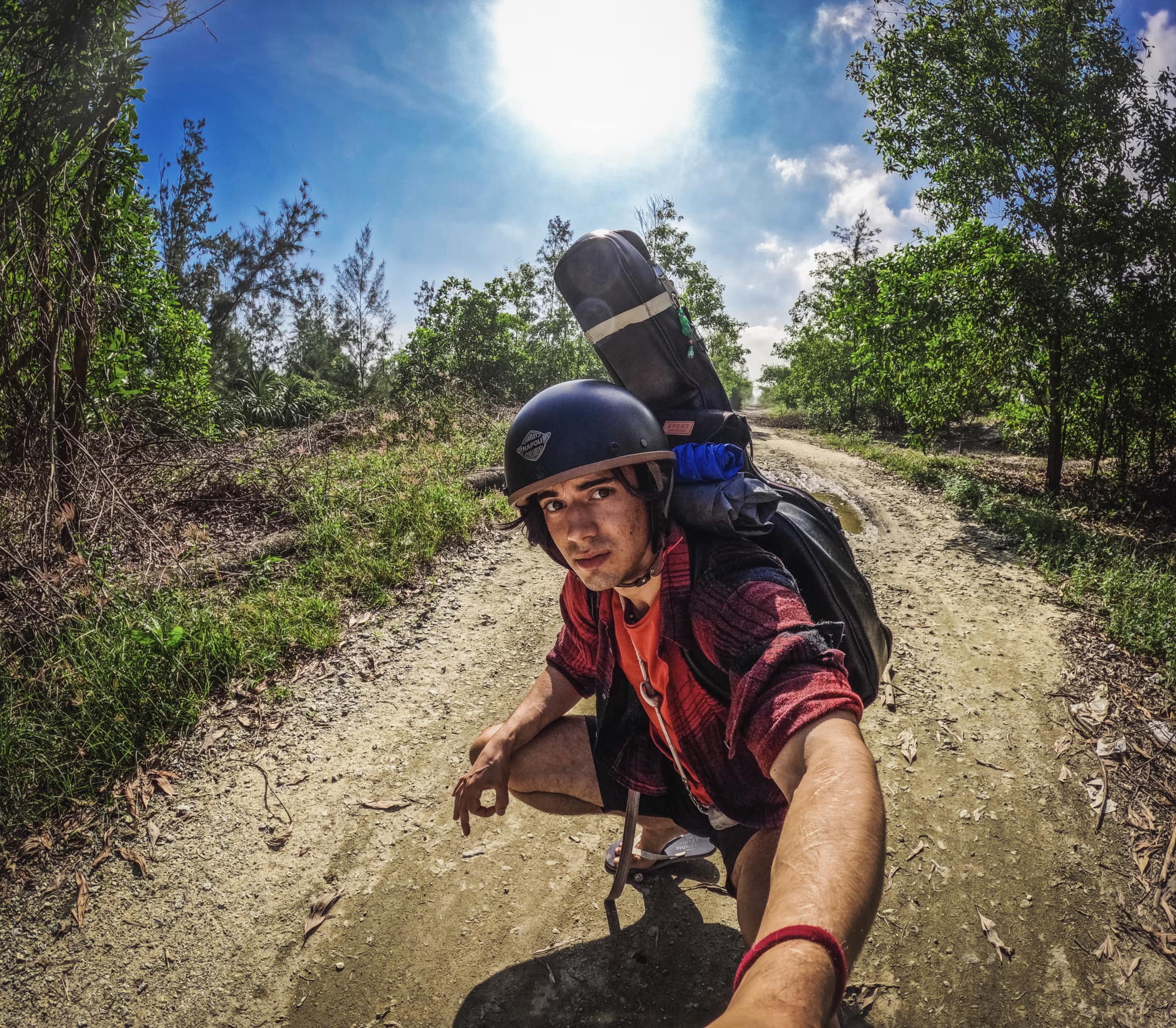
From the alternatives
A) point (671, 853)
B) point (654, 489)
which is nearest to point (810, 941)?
point (654, 489)

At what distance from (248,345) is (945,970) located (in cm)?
4096

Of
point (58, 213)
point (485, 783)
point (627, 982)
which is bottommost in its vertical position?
point (627, 982)

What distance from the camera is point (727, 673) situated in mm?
1873

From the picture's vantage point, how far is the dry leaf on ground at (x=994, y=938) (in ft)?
8.67

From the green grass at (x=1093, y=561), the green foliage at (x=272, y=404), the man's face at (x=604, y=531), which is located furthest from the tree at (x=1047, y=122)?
the green foliage at (x=272, y=404)

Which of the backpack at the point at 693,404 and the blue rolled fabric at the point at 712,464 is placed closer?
the backpack at the point at 693,404

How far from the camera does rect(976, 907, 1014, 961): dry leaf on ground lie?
8.67ft

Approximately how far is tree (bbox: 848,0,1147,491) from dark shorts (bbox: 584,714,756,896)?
35.0 ft

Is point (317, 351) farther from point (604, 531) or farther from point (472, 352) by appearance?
point (604, 531)

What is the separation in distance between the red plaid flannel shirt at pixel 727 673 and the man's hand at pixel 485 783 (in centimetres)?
42

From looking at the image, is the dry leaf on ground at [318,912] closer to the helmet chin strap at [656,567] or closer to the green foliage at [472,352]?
the helmet chin strap at [656,567]

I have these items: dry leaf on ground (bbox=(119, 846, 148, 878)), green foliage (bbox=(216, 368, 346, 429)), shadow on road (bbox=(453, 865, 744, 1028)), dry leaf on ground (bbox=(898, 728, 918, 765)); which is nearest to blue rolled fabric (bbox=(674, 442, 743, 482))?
shadow on road (bbox=(453, 865, 744, 1028))

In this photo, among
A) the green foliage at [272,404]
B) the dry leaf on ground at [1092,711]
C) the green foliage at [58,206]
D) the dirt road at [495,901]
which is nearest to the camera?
the dirt road at [495,901]

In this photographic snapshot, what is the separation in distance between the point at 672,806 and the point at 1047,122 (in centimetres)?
1263
